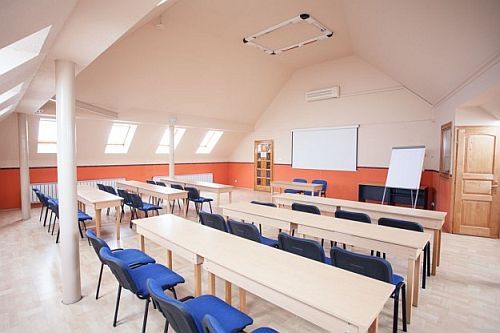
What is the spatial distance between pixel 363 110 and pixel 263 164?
449 cm

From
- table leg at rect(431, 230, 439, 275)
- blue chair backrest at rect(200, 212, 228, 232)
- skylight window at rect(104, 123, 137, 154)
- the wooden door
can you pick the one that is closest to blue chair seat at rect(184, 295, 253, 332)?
blue chair backrest at rect(200, 212, 228, 232)

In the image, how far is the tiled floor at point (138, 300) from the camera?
95.5 inches

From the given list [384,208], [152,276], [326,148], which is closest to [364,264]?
[152,276]

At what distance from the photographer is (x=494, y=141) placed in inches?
194

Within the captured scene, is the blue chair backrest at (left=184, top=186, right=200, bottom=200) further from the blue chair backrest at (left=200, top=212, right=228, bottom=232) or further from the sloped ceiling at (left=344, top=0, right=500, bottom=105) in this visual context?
the sloped ceiling at (left=344, top=0, right=500, bottom=105)

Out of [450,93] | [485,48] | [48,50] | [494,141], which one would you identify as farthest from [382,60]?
[48,50]

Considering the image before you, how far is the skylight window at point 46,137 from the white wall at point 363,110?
24.5 feet

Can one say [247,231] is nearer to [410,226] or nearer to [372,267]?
[372,267]

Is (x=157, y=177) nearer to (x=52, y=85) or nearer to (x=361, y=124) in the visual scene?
(x=52, y=85)

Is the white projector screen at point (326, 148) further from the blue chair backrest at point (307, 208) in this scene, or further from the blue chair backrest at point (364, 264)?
the blue chair backrest at point (364, 264)

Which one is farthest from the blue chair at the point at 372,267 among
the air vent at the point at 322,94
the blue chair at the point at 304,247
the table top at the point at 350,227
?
the air vent at the point at 322,94

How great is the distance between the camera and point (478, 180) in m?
5.03

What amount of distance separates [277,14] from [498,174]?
535cm

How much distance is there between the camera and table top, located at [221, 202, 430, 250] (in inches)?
101
